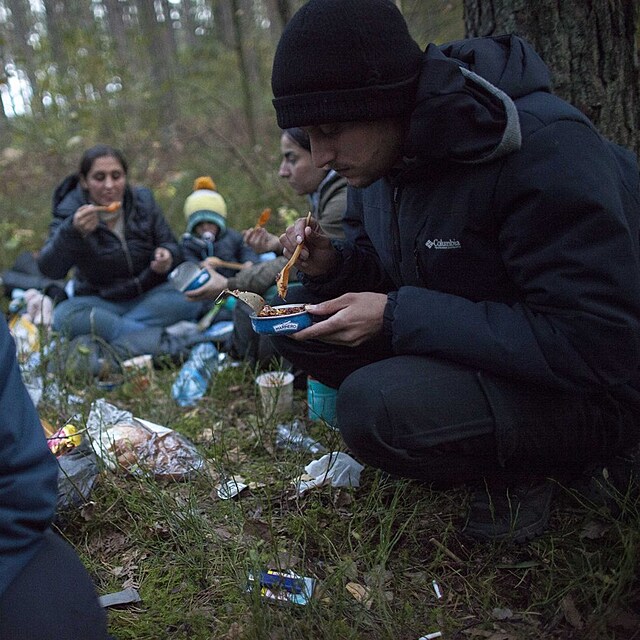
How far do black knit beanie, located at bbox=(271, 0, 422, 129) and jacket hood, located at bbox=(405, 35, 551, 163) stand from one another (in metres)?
0.07

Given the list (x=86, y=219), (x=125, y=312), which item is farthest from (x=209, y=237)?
(x=86, y=219)

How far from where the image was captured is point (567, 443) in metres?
1.86

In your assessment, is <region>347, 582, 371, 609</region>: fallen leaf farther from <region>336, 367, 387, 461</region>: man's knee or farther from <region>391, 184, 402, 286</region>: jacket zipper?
<region>391, 184, 402, 286</region>: jacket zipper

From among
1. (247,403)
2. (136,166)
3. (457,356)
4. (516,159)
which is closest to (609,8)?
(516,159)

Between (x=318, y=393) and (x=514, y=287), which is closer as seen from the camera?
(x=514, y=287)

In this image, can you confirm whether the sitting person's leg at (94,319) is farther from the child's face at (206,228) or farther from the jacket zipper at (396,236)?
the jacket zipper at (396,236)

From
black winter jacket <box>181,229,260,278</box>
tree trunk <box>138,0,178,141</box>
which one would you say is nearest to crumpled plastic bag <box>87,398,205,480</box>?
black winter jacket <box>181,229,260,278</box>

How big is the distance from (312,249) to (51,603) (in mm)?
1341

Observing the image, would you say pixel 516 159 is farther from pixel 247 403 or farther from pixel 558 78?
pixel 247 403

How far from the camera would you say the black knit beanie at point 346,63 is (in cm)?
168

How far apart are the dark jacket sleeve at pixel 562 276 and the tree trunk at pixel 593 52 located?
88cm

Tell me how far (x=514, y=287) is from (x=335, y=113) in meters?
0.71

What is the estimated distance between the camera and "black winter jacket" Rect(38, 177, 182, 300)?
456 centimetres

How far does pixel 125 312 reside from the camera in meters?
4.75
